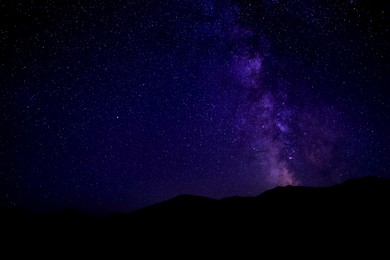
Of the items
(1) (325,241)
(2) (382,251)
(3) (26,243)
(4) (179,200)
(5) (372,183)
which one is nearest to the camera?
(2) (382,251)

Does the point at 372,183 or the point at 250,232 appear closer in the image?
the point at 250,232

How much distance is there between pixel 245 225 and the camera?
44.2ft

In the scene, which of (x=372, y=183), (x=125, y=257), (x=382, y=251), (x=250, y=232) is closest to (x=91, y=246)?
(x=125, y=257)

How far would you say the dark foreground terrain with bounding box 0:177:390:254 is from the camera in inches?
436

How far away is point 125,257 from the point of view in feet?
37.2

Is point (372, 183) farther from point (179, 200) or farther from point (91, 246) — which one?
point (91, 246)

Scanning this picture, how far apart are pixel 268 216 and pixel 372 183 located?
381 inches

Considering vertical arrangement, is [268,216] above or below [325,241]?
above

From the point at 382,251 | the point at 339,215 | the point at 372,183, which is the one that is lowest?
the point at 382,251

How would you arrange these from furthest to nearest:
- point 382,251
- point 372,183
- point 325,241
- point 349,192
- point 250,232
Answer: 1. point 372,183
2. point 349,192
3. point 250,232
4. point 325,241
5. point 382,251

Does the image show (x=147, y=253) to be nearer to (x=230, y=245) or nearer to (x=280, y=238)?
(x=230, y=245)

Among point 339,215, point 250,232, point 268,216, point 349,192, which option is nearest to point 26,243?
point 250,232

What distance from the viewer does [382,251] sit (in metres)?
8.91

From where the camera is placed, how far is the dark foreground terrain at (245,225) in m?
11.1
